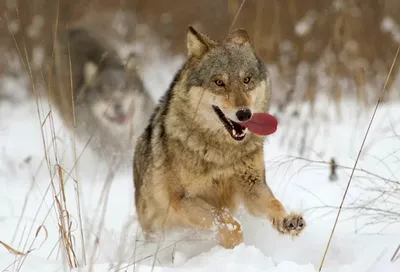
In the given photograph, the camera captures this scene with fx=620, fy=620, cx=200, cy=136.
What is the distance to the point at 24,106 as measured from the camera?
390 inches

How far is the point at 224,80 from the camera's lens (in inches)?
155

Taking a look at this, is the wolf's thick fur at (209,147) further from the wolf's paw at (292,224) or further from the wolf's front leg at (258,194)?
the wolf's paw at (292,224)

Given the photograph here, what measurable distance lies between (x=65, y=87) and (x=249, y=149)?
4.99m

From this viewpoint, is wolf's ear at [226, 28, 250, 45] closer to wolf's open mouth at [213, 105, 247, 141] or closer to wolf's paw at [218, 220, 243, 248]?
wolf's open mouth at [213, 105, 247, 141]

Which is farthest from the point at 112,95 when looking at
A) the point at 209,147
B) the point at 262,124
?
the point at 262,124

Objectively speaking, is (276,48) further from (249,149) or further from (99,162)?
(249,149)

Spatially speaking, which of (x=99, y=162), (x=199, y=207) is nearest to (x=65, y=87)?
(x=99, y=162)

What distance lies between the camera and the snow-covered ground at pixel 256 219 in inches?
121

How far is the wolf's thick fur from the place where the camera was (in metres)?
3.94

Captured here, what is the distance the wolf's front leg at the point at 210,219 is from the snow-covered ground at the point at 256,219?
13 cm

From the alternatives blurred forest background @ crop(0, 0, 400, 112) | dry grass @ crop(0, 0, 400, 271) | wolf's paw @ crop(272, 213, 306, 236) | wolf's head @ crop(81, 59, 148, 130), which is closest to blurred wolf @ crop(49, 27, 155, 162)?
wolf's head @ crop(81, 59, 148, 130)

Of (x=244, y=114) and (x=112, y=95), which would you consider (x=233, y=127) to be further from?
(x=112, y=95)

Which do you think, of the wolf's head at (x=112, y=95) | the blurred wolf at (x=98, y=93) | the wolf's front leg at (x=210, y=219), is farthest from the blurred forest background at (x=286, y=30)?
the wolf's front leg at (x=210, y=219)

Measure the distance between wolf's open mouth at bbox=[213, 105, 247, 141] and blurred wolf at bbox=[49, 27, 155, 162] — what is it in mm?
4039
